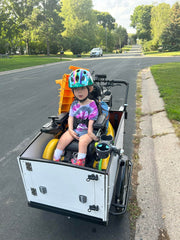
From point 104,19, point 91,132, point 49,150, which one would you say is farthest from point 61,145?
point 104,19

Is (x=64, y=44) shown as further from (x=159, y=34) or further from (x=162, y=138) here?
(x=162, y=138)

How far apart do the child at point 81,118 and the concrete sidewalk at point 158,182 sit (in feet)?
3.70

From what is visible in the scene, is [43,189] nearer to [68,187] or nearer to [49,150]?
[68,187]

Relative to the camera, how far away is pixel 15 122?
18.4 ft

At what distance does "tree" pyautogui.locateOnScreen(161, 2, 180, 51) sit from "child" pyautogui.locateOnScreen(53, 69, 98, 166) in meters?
49.3

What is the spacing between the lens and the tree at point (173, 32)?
144 ft

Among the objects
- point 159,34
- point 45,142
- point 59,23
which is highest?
point 59,23

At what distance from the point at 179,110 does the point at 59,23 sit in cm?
4134

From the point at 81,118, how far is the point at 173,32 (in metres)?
50.6

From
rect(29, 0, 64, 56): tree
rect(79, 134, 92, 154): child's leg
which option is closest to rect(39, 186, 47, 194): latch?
rect(79, 134, 92, 154): child's leg

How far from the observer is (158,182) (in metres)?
3.07

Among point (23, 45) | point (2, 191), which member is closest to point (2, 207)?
point (2, 191)

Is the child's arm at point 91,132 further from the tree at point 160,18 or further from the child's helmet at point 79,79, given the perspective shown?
the tree at point 160,18

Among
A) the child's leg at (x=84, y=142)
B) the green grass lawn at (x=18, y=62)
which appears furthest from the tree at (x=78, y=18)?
the child's leg at (x=84, y=142)
